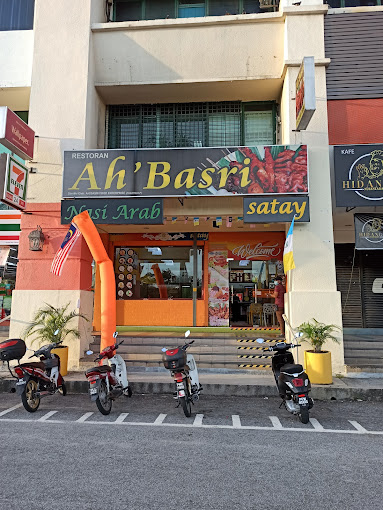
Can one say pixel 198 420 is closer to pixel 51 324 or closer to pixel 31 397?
pixel 31 397

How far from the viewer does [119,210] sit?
978cm

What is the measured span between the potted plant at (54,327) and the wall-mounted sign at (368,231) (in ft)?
23.4

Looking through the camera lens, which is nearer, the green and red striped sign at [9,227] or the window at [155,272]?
the green and red striped sign at [9,227]

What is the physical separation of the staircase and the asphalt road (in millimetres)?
2505

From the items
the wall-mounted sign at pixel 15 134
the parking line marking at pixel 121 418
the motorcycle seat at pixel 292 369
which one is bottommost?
the parking line marking at pixel 121 418

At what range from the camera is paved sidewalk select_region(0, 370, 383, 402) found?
7.71 meters

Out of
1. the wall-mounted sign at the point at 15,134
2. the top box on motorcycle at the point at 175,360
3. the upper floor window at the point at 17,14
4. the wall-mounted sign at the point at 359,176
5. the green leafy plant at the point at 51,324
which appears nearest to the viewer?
the top box on motorcycle at the point at 175,360

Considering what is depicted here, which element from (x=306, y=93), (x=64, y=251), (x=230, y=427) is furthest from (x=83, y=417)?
(x=306, y=93)

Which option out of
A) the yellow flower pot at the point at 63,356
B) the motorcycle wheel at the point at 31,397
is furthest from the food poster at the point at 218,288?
the motorcycle wheel at the point at 31,397

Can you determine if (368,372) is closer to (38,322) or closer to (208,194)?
(208,194)

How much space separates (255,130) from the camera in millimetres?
11594

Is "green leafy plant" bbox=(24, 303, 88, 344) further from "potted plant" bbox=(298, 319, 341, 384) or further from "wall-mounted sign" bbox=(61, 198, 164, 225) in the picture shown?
"potted plant" bbox=(298, 319, 341, 384)

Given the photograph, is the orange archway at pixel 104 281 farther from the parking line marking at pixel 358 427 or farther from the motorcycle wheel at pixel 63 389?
the parking line marking at pixel 358 427

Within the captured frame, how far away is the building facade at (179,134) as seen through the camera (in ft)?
32.1
